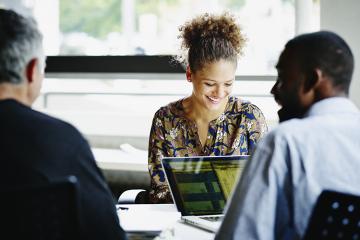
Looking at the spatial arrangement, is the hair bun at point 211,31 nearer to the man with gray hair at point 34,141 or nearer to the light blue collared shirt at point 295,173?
the man with gray hair at point 34,141

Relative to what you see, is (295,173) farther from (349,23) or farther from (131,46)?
(131,46)

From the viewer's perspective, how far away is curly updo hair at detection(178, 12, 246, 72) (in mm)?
2727

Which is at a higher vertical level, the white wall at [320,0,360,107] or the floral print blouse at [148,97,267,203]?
the white wall at [320,0,360,107]

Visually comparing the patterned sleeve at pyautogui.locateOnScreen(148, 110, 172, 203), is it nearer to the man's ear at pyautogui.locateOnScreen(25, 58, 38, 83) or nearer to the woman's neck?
the woman's neck

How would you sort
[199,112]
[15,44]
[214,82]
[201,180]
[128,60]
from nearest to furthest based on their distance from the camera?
[15,44]
[201,180]
[214,82]
[199,112]
[128,60]

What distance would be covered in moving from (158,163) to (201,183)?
65cm

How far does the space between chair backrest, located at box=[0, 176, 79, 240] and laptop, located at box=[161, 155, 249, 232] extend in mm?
741

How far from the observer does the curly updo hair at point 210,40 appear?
2.73 metres

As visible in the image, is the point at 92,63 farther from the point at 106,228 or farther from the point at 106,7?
the point at 106,228

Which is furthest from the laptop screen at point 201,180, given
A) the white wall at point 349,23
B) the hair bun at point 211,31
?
the white wall at point 349,23

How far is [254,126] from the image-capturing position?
2.73 m

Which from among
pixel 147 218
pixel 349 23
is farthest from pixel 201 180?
pixel 349 23

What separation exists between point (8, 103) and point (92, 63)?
280 cm

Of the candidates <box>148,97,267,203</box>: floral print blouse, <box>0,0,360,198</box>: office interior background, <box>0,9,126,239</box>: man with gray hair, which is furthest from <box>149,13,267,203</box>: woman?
<box>0,9,126,239</box>: man with gray hair
